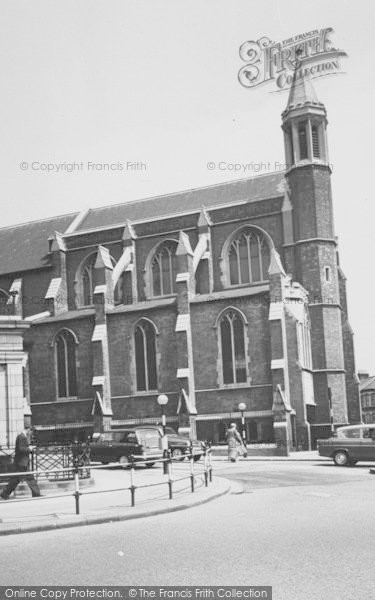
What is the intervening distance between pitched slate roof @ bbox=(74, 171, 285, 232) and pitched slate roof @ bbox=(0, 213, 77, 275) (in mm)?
2364

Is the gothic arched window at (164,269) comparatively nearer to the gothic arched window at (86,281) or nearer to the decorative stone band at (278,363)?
the gothic arched window at (86,281)

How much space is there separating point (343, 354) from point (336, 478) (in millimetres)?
23396

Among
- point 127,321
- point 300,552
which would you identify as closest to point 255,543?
point 300,552

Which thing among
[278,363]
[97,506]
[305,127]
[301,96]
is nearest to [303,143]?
[305,127]

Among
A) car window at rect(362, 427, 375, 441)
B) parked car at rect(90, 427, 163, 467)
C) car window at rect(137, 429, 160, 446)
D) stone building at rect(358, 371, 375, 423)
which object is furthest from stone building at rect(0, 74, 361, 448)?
stone building at rect(358, 371, 375, 423)

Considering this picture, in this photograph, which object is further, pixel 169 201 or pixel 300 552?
pixel 169 201

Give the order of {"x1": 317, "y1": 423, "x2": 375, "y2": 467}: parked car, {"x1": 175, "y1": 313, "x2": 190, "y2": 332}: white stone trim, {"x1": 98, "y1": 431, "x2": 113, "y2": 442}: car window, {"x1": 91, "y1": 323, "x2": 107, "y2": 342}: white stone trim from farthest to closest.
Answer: {"x1": 91, "y1": 323, "x2": 107, "y2": 342}: white stone trim < {"x1": 175, "y1": 313, "x2": 190, "y2": 332}: white stone trim < {"x1": 98, "y1": 431, "x2": 113, "y2": 442}: car window < {"x1": 317, "y1": 423, "x2": 375, "y2": 467}: parked car

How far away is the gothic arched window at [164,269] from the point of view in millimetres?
46031

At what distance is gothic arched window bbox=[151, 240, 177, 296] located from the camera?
46.0m

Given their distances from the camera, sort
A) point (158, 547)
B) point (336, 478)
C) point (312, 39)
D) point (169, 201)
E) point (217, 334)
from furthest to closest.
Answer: point (169, 201)
point (217, 334)
point (336, 478)
point (312, 39)
point (158, 547)

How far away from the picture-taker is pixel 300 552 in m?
8.48

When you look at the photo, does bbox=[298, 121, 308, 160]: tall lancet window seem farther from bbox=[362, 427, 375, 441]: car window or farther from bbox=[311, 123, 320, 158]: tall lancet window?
bbox=[362, 427, 375, 441]: car window

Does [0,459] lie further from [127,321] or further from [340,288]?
[340,288]

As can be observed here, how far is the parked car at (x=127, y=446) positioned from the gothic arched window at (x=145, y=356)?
12.6 m
